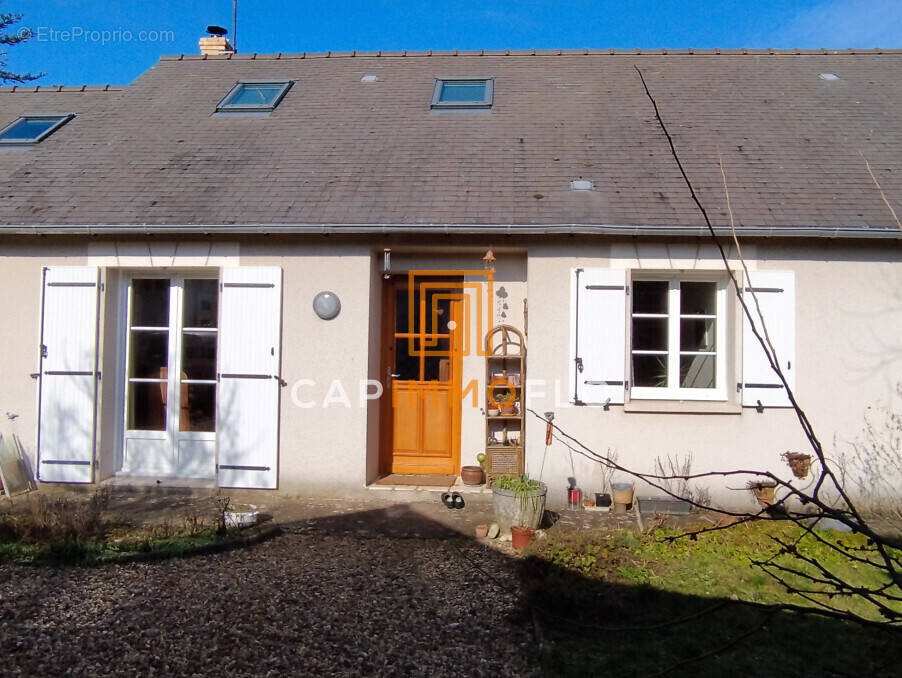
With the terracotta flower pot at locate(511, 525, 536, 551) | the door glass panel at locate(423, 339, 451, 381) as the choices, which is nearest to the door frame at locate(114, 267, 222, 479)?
the door glass panel at locate(423, 339, 451, 381)

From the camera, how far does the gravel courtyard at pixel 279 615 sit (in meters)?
3.42

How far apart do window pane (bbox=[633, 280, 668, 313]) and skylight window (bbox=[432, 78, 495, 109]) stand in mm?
3585

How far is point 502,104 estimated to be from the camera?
354 inches

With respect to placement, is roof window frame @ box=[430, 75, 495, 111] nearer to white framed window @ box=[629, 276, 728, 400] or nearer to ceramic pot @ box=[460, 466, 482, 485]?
white framed window @ box=[629, 276, 728, 400]

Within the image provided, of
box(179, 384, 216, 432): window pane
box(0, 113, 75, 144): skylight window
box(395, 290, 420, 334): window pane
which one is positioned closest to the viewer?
box(179, 384, 216, 432): window pane

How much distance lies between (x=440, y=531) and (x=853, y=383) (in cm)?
403

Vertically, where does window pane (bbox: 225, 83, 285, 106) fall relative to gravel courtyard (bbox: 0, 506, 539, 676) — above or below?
above

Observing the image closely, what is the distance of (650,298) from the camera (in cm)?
681

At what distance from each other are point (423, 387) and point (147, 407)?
115 inches

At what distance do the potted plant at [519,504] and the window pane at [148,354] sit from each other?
3919 millimetres

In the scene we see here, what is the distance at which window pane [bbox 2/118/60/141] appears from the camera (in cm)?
890

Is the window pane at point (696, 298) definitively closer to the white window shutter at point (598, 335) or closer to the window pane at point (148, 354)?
the white window shutter at point (598, 335)

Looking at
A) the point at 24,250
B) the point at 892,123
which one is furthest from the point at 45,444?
the point at 892,123

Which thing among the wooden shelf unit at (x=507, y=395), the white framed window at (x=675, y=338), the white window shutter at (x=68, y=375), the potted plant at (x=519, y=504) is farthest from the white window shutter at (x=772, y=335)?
the white window shutter at (x=68, y=375)
